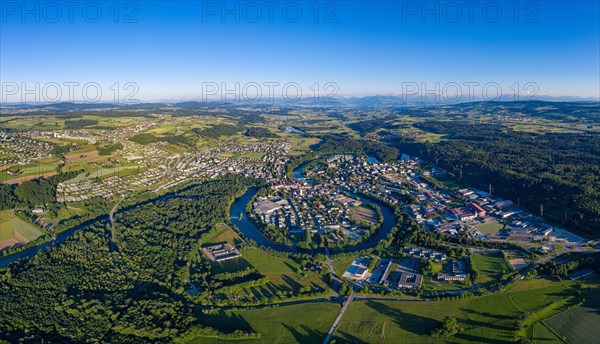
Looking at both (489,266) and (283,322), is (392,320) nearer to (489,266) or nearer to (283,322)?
(283,322)

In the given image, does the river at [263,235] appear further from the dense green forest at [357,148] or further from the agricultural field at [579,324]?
the dense green forest at [357,148]

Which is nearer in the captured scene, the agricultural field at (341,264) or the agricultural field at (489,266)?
the agricultural field at (489,266)

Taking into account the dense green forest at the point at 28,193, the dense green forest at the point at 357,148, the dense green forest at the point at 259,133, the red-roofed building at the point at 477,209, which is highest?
the dense green forest at the point at 259,133

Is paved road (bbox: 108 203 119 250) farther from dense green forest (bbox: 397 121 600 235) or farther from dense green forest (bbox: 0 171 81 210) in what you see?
dense green forest (bbox: 397 121 600 235)

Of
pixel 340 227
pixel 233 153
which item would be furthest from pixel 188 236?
pixel 233 153

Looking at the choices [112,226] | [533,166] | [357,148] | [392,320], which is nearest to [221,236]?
[112,226]

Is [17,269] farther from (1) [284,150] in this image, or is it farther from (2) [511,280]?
(1) [284,150]

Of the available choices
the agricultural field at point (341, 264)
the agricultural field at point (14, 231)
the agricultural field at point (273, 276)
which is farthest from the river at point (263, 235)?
the agricultural field at point (14, 231)
